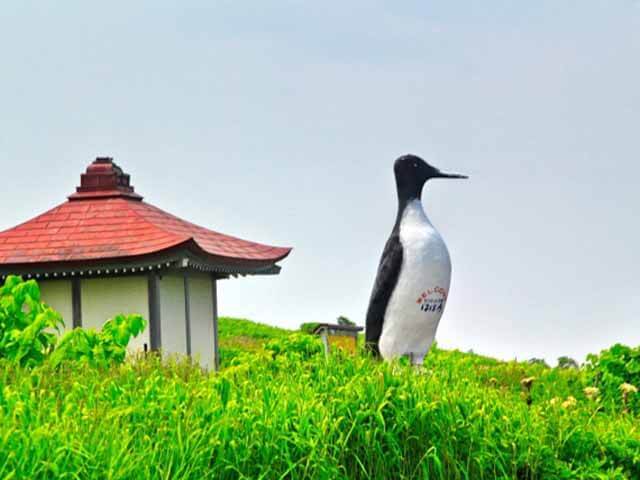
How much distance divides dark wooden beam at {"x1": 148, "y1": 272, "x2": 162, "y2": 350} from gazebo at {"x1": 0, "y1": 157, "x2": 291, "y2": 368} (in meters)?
0.01

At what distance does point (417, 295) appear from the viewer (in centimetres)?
948

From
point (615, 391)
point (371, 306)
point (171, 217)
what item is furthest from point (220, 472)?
point (171, 217)

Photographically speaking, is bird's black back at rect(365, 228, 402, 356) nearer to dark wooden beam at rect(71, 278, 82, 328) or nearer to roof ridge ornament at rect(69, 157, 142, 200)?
dark wooden beam at rect(71, 278, 82, 328)

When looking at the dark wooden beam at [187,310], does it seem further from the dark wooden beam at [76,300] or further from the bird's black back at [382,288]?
the bird's black back at [382,288]

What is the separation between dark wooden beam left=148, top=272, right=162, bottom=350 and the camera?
1454 cm

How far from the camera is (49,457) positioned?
4770mm

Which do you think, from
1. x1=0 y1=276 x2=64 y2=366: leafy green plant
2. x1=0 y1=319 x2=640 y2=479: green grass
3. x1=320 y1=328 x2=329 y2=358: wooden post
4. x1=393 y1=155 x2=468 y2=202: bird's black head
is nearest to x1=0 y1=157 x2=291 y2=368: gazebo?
x1=320 y1=328 x2=329 y2=358: wooden post

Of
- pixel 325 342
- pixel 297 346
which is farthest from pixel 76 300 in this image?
pixel 325 342

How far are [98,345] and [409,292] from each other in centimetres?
274

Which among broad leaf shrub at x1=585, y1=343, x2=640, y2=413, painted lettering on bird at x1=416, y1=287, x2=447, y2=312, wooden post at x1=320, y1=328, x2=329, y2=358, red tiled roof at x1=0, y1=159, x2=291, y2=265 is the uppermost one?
red tiled roof at x1=0, y1=159, x2=291, y2=265

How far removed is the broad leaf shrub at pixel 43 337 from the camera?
834 centimetres

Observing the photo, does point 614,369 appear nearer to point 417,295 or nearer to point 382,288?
point 417,295

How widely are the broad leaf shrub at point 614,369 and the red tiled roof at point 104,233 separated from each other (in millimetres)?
5804

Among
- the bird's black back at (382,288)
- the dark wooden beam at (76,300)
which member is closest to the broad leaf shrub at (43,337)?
the bird's black back at (382,288)
